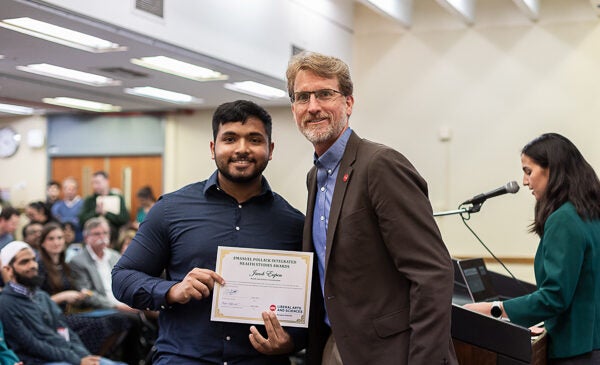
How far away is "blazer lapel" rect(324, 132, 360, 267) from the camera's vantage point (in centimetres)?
218

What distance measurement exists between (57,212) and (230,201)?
8.02m

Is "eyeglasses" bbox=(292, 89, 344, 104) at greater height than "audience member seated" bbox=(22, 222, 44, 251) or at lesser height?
greater

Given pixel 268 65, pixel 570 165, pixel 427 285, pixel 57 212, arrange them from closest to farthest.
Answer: pixel 427 285 → pixel 570 165 → pixel 268 65 → pixel 57 212

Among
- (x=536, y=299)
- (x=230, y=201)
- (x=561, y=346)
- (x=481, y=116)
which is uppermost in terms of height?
(x=481, y=116)

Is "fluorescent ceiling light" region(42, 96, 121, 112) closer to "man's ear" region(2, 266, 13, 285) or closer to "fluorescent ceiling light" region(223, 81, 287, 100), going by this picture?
"fluorescent ceiling light" region(223, 81, 287, 100)

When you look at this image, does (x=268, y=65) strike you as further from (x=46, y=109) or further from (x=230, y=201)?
(x=230, y=201)

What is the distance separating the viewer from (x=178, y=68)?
7.45m

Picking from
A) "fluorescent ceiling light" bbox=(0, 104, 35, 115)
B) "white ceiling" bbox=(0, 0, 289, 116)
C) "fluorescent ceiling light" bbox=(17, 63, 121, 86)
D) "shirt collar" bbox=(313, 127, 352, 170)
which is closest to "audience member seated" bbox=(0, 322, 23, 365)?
"white ceiling" bbox=(0, 0, 289, 116)

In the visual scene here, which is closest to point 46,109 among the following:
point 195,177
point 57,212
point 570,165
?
point 57,212

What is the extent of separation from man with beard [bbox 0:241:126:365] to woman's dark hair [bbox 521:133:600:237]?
333 cm

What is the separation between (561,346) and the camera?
3008 millimetres

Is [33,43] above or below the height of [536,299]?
above

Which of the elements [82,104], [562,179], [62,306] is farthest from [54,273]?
[562,179]

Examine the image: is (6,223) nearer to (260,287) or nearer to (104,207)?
(104,207)
